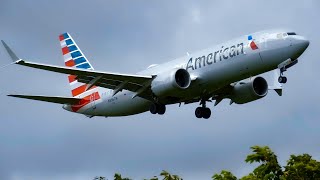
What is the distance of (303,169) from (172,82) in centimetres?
2398

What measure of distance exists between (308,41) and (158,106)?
465 inches

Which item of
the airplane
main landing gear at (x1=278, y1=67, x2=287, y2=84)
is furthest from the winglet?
main landing gear at (x1=278, y1=67, x2=287, y2=84)

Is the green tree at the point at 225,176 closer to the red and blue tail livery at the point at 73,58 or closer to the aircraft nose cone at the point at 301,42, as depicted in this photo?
the aircraft nose cone at the point at 301,42

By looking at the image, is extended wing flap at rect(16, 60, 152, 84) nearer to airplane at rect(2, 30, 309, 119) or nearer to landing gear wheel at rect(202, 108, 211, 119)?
airplane at rect(2, 30, 309, 119)

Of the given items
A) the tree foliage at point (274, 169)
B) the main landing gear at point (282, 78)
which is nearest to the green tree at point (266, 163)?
the tree foliage at point (274, 169)

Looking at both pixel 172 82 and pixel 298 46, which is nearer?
pixel 298 46

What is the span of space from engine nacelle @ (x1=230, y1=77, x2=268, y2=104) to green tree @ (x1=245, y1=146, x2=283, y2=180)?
27.7 m

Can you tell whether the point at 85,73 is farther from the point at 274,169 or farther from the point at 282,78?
the point at 274,169

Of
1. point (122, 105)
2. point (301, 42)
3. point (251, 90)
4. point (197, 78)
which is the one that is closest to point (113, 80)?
point (122, 105)

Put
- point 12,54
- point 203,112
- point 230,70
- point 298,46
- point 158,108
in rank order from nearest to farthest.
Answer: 1. point 12,54
2. point 298,46
3. point 230,70
4. point 158,108
5. point 203,112

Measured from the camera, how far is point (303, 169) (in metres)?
40.2

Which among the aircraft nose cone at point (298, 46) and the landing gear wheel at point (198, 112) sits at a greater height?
the landing gear wheel at point (198, 112)

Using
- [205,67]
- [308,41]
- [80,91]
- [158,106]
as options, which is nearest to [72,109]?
[80,91]

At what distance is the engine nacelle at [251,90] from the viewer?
69812mm
